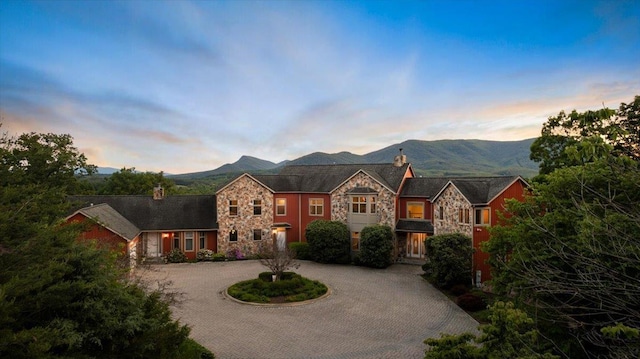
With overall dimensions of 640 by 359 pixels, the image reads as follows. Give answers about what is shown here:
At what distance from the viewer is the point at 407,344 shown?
564 inches

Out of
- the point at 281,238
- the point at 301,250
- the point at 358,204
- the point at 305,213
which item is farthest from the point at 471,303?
the point at 281,238

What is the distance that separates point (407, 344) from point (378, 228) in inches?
513

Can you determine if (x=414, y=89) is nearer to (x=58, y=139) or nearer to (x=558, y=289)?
(x=558, y=289)

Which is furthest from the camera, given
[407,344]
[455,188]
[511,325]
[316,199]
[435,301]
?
[316,199]

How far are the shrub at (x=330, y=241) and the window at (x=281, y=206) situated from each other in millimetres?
4317

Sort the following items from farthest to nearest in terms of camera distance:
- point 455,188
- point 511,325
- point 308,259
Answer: point 308,259 → point 455,188 → point 511,325

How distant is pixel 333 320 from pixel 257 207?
16.5 meters

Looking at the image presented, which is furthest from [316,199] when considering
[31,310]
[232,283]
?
[31,310]

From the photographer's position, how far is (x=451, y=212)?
25328 mm

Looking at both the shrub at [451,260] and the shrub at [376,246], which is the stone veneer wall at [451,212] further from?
the shrub at [376,246]

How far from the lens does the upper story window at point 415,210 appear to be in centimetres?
2945

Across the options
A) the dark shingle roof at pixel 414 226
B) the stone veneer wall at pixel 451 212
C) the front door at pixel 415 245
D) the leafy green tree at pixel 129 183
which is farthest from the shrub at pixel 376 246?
the leafy green tree at pixel 129 183

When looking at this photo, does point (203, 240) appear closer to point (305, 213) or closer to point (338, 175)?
point (305, 213)

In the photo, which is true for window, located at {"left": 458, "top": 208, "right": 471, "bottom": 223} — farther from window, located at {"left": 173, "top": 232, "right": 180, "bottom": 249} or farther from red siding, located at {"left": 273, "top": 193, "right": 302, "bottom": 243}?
window, located at {"left": 173, "top": 232, "right": 180, "bottom": 249}
